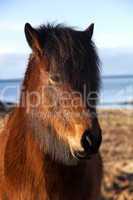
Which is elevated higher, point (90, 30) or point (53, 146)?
point (90, 30)

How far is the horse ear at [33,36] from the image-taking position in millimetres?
5328

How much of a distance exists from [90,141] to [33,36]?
46.1 inches

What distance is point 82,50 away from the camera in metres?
5.22

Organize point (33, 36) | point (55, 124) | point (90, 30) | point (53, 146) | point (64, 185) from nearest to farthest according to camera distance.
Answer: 1. point (55, 124)
2. point (53, 146)
3. point (33, 36)
4. point (64, 185)
5. point (90, 30)

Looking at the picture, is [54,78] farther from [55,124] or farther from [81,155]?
[81,155]

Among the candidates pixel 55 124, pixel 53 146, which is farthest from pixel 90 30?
pixel 53 146

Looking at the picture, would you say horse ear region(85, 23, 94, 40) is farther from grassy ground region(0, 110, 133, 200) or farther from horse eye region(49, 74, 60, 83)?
grassy ground region(0, 110, 133, 200)

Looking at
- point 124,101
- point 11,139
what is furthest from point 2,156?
point 124,101

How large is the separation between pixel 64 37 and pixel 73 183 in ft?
4.36

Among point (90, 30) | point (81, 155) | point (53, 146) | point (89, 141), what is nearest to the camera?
point (89, 141)

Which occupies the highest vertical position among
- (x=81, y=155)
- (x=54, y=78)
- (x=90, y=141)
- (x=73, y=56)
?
(x=73, y=56)

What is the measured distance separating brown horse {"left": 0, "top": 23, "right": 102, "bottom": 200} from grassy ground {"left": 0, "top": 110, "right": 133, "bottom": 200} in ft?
6.96

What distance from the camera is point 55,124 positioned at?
202 inches

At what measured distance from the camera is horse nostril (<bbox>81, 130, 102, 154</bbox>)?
476cm
